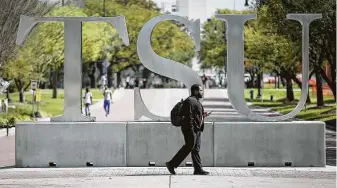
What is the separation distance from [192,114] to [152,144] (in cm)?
249

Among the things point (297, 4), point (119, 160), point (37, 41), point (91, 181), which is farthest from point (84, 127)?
point (37, 41)

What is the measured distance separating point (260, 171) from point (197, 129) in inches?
85.7

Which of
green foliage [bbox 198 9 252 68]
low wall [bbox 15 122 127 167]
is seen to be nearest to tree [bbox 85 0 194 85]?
green foliage [bbox 198 9 252 68]

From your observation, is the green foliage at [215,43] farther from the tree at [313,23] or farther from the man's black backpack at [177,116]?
the man's black backpack at [177,116]

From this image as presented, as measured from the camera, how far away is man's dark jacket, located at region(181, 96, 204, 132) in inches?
653

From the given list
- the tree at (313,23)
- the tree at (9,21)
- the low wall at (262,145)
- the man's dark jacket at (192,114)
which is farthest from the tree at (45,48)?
the man's dark jacket at (192,114)

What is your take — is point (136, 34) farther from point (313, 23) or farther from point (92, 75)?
point (313, 23)

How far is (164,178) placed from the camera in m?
16.5

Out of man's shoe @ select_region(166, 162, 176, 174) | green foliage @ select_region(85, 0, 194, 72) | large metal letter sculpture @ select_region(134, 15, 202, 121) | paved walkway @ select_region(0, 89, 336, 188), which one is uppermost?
green foliage @ select_region(85, 0, 194, 72)

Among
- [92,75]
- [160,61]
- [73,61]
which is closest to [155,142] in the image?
[160,61]

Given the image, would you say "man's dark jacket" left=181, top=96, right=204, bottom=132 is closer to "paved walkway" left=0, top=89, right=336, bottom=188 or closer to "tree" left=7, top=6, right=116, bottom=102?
"paved walkway" left=0, top=89, right=336, bottom=188

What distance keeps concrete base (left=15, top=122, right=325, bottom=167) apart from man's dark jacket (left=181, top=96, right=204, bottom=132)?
2192 mm

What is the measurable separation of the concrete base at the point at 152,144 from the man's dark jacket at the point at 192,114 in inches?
86.3

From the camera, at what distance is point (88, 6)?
78.0m
